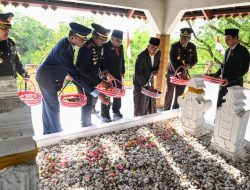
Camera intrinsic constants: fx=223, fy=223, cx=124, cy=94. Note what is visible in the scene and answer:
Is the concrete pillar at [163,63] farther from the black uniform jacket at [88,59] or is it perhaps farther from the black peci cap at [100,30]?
the black peci cap at [100,30]

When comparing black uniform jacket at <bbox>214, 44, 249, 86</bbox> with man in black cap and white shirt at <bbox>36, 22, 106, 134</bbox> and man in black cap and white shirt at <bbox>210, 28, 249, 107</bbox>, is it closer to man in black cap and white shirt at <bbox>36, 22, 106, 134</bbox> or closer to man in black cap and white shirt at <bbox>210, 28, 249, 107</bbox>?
man in black cap and white shirt at <bbox>210, 28, 249, 107</bbox>

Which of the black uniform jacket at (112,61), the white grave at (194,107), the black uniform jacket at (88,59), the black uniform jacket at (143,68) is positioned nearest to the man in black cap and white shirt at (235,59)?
the white grave at (194,107)

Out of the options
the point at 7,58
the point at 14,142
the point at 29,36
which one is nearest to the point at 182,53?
the point at 7,58

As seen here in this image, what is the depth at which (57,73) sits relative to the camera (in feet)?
11.3

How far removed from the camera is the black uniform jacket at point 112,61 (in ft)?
14.7

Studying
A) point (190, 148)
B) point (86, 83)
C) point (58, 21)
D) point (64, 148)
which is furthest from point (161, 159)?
point (58, 21)

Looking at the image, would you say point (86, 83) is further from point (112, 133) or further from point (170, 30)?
point (170, 30)

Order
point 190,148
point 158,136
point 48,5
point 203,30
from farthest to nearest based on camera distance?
point 203,30 < point 48,5 < point 158,136 < point 190,148

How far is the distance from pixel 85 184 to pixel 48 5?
4044mm

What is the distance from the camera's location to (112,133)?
10.5 feet

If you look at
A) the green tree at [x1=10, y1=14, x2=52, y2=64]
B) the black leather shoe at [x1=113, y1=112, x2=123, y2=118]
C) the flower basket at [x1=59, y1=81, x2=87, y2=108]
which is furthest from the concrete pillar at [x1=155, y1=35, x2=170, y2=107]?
the green tree at [x1=10, y1=14, x2=52, y2=64]

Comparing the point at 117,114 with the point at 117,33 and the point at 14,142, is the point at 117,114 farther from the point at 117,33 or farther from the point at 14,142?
the point at 14,142

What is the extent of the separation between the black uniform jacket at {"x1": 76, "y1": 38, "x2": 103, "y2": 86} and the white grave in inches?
56.6

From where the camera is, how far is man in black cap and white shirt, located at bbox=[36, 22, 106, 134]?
3182mm
